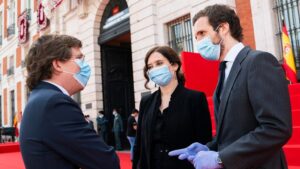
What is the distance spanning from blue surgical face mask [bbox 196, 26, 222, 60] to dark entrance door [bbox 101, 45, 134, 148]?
11.3 meters

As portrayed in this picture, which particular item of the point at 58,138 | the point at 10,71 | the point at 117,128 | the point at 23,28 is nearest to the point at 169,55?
the point at 58,138

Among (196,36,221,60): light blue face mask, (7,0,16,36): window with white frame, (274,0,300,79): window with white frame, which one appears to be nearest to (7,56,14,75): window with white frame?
(7,0,16,36): window with white frame

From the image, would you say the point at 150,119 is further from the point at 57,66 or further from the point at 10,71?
the point at 10,71

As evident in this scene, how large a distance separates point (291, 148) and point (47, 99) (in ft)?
13.0

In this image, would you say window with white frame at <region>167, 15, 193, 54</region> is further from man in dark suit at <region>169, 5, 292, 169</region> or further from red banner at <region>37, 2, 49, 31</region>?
red banner at <region>37, 2, 49, 31</region>

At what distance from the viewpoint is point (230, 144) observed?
1.63m

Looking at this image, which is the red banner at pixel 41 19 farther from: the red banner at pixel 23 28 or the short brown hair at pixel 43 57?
the short brown hair at pixel 43 57

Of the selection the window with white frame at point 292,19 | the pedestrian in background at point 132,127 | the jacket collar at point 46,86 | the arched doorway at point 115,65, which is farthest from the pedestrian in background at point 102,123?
the jacket collar at point 46,86

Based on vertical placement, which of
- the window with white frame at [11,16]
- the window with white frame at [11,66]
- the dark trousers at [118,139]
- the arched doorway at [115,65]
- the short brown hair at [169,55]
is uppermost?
the window with white frame at [11,16]

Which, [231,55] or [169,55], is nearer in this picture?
[231,55]

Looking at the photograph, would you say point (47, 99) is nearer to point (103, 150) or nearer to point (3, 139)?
point (103, 150)

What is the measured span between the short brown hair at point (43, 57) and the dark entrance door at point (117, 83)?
11.4 metres

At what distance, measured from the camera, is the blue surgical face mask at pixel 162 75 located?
300 centimetres

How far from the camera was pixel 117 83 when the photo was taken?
45.5 feet
